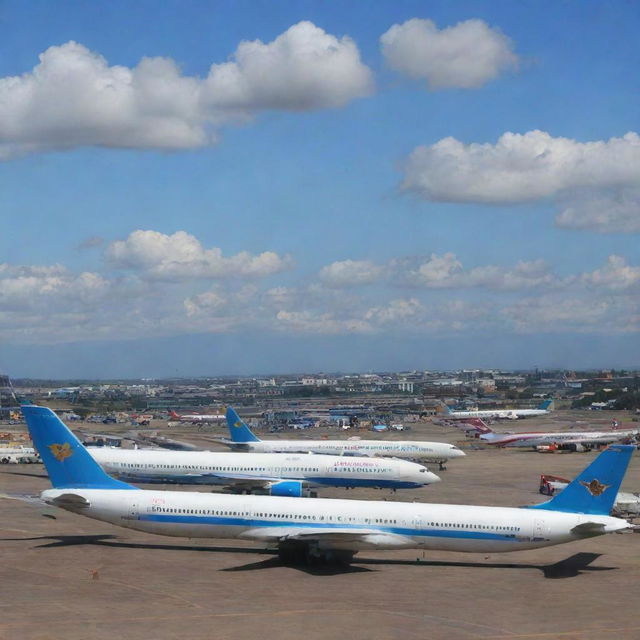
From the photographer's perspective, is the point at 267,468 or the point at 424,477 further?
the point at 424,477

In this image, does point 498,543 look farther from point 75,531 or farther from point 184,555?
point 75,531

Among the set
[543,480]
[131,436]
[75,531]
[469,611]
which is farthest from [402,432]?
[469,611]

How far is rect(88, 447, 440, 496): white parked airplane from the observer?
7200cm

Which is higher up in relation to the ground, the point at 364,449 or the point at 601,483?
the point at 601,483

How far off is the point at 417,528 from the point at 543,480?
34884 mm

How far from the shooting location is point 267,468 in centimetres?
7194

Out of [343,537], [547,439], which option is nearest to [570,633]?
[343,537]

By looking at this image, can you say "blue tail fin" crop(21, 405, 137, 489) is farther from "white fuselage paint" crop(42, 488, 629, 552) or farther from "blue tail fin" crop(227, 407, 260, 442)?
"blue tail fin" crop(227, 407, 260, 442)

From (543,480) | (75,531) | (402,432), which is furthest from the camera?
(402,432)

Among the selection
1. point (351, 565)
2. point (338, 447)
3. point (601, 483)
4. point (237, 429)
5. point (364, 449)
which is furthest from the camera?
point (364, 449)

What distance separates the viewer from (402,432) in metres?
172

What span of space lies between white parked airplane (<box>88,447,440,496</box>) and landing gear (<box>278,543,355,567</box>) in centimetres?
2574

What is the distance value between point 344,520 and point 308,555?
257 centimetres

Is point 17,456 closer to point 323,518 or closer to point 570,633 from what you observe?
point 323,518
